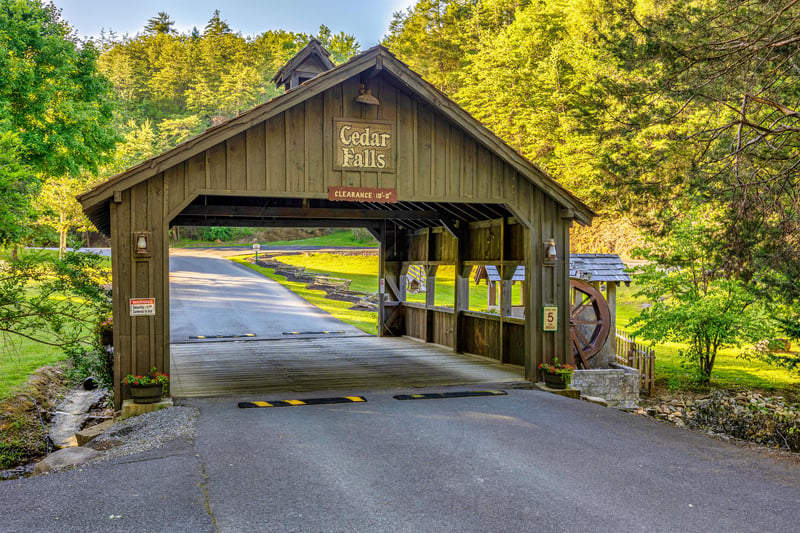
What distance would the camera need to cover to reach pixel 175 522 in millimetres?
4773

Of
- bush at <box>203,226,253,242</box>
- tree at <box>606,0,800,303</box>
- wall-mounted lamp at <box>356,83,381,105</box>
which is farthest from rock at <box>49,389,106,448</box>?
bush at <box>203,226,253,242</box>

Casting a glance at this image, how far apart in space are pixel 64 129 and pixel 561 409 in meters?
19.3

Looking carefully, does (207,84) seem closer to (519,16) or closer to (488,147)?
(519,16)

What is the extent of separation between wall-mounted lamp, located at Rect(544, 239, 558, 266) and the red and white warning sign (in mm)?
6270

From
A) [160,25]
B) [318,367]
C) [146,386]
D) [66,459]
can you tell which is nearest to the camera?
[66,459]

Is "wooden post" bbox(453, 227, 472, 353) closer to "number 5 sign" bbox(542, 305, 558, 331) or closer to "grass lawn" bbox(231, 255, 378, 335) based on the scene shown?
"number 5 sign" bbox(542, 305, 558, 331)

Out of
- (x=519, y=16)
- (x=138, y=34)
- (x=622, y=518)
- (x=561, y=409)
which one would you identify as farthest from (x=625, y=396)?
(x=138, y=34)

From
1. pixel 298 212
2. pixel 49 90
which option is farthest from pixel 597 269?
pixel 49 90

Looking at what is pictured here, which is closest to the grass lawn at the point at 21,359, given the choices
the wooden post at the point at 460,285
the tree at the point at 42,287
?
the tree at the point at 42,287

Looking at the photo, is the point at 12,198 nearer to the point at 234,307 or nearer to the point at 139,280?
the point at 139,280

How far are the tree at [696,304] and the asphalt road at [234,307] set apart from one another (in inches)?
314

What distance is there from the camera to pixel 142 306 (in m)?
8.76

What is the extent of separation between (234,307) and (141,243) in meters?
15.3

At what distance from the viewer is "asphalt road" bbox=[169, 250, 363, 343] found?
18625 millimetres
